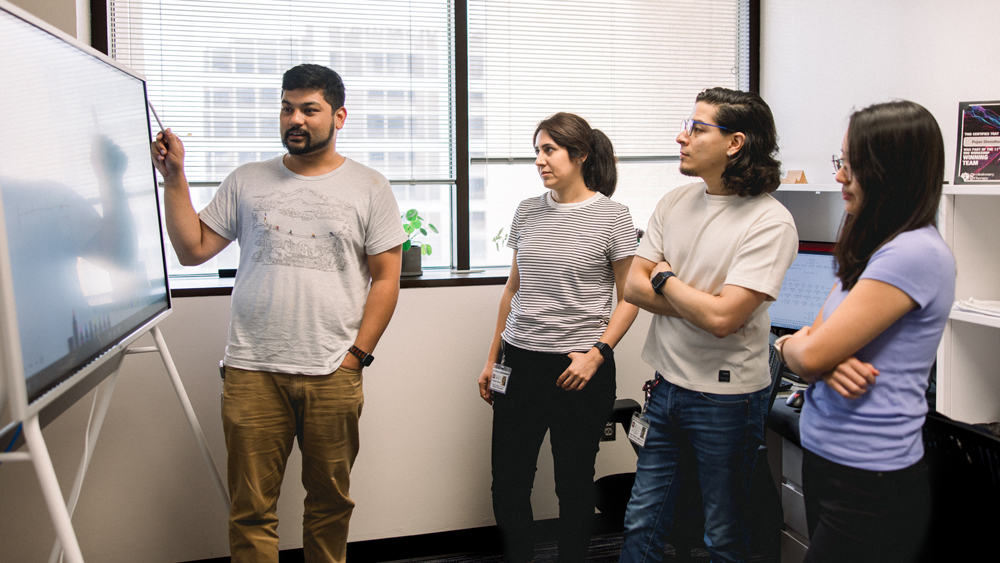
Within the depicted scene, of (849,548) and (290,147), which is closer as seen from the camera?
(849,548)

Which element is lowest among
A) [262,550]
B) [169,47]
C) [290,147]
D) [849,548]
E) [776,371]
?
[262,550]

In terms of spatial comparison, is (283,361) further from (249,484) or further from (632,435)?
(632,435)

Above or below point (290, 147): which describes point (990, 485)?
below

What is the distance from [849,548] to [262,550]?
4.88ft

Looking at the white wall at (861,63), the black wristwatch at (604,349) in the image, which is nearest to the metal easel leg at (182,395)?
the black wristwatch at (604,349)

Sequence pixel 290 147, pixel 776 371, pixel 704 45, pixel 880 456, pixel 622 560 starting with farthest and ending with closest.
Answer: pixel 704 45 → pixel 776 371 → pixel 290 147 → pixel 622 560 → pixel 880 456

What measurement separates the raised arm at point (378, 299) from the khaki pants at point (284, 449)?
12 cm

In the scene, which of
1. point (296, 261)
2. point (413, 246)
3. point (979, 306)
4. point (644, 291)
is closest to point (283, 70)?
point (413, 246)

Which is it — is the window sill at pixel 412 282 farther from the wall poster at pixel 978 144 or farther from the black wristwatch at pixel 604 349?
the wall poster at pixel 978 144

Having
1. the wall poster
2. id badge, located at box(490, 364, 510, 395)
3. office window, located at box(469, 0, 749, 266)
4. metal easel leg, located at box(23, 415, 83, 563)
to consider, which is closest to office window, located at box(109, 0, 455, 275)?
office window, located at box(469, 0, 749, 266)

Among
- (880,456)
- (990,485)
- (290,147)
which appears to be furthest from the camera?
(290,147)

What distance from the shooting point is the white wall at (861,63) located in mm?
2049

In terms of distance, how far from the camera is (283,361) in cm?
181

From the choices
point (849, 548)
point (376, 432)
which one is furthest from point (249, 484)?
point (849, 548)
